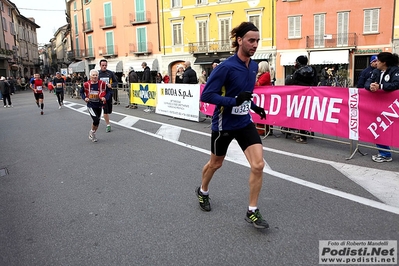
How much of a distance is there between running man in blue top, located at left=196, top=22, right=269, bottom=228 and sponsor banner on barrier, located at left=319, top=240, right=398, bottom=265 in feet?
2.00

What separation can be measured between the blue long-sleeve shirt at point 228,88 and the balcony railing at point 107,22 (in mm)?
41870

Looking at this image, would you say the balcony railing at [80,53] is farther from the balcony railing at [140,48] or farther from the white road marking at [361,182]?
the white road marking at [361,182]

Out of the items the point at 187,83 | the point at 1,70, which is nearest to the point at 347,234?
the point at 187,83

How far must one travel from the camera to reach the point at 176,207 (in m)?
4.16

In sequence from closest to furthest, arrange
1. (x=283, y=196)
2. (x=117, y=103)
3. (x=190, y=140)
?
(x=283, y=196) < (x=190, y=140) < (x=117, y=103)

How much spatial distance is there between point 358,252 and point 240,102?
5.45 ft

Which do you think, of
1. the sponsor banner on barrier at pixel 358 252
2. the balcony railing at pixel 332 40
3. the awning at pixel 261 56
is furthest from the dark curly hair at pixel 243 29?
the awning at pixel 261 56

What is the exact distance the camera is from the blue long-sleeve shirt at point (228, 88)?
11.4 feet

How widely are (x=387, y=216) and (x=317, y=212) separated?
70cm

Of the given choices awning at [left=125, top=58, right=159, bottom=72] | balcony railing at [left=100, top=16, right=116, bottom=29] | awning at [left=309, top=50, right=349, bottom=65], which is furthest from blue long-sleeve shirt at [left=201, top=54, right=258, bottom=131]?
balcony railing at [left=100, top=16, right=116, bottom=29]

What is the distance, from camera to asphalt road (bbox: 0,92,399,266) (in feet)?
10.3

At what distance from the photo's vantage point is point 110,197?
15.0ft

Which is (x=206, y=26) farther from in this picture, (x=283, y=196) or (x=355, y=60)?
(x=283, y=196)

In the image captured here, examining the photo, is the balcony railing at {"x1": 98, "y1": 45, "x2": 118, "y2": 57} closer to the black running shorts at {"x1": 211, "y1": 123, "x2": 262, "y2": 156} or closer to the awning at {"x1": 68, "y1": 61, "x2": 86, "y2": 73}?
the awning at {"x1": 68, "y1": 61, "x2": 86, "y2": 73}
